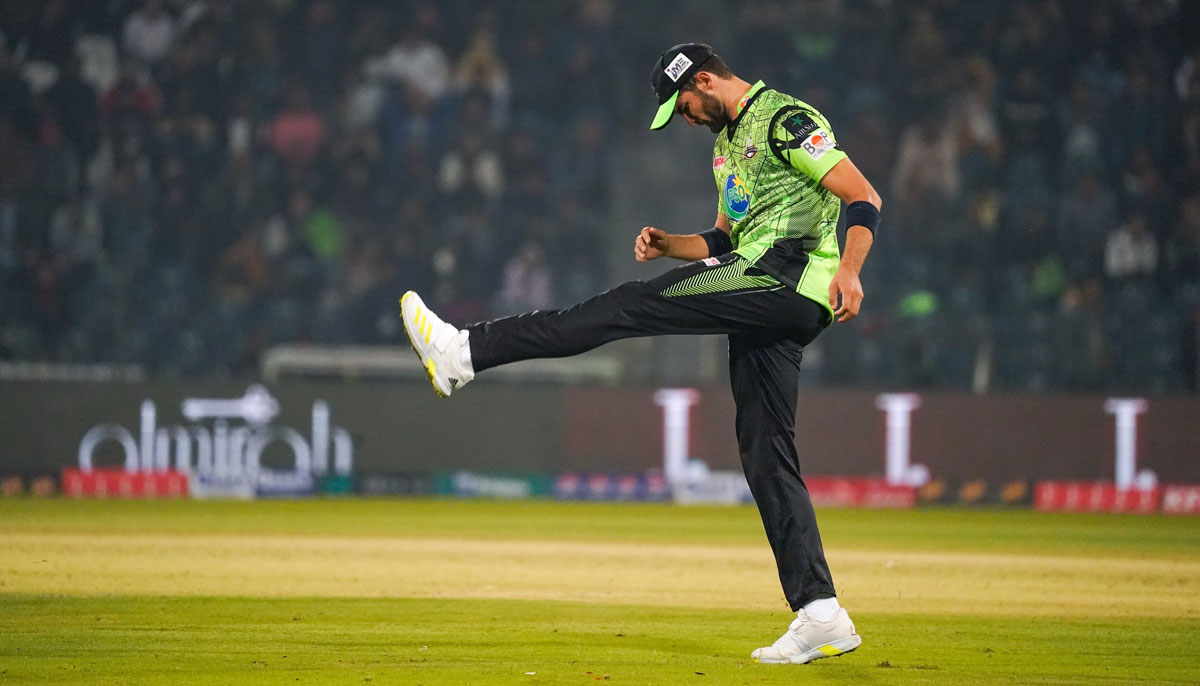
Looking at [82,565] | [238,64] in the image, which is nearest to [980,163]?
[238,64]

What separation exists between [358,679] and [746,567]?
Result: 4.92 m

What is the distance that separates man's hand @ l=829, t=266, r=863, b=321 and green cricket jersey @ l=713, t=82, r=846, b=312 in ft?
0.99

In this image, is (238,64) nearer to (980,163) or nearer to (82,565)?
(980,163)

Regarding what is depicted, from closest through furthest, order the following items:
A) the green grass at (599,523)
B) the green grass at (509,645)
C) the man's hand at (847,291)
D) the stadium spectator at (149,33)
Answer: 1. the man's hand at (847,291)
2. the green grass at (509,645)
3. the green grass at (599,523)
4. the stadium spectator at (149,33)

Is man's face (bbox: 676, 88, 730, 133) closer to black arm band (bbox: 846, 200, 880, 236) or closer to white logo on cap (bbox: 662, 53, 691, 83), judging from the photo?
white logo on cap (bbox: 662, 53, 691, 83)

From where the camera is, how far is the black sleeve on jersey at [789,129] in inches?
203

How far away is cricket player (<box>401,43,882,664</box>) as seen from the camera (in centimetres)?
515

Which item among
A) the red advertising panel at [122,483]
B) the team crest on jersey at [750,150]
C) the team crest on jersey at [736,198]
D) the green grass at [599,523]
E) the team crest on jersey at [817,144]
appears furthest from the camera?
the red advertising panel at [122,483]

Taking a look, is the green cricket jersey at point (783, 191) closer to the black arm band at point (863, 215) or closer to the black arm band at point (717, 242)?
the black arm band at point (863, 215)

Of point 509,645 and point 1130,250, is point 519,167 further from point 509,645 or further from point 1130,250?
point 509,645

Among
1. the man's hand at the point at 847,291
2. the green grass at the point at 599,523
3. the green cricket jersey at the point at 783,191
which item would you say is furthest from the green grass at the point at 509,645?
the green grass at the point at 599,523

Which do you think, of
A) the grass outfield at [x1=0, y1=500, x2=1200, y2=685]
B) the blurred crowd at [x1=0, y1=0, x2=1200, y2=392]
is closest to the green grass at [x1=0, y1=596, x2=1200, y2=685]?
the grass outfield at [x1=0, y1=500, x2=1200, y2=685]

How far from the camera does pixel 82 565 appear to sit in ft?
28.2

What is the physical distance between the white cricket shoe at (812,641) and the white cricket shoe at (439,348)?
1436 mm
